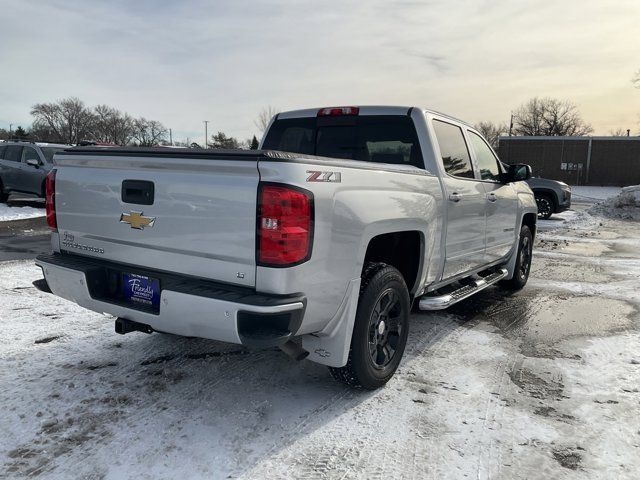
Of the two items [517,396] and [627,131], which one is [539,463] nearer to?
[517,396]

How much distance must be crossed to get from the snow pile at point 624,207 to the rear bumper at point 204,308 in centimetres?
1831

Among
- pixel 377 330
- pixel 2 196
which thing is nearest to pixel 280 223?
pixel 377 330

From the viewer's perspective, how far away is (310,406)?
330 cm

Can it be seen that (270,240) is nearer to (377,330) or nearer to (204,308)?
(204,308)

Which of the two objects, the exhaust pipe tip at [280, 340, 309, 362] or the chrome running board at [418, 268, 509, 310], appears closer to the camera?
the exhaust pipe tip at [280, 340, 309, 362]

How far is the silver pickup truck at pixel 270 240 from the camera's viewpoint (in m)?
2.61

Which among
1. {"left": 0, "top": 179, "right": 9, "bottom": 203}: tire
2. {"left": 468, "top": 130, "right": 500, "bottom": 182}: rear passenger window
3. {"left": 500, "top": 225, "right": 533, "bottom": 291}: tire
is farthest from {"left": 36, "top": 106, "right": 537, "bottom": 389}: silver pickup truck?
{"left": 0, "top": 179, "right": 9, "bottom": 203}: tire

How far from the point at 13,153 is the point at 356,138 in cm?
1414

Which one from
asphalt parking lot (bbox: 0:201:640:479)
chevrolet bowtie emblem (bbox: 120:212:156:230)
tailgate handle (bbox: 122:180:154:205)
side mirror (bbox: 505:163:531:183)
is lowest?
asphalt parking lot (bbox: 0:201:640:479)

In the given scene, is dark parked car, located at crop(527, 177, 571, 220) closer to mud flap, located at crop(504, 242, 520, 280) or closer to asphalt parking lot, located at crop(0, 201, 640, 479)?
mud flap, located at crop(504, 242, 520, 280)

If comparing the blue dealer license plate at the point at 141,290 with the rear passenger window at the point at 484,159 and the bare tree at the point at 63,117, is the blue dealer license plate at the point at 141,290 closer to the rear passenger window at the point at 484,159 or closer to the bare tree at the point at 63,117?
the rear passenger window at the point at 484,159

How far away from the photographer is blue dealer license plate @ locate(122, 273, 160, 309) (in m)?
2.97

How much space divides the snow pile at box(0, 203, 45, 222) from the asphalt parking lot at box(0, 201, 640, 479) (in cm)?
866

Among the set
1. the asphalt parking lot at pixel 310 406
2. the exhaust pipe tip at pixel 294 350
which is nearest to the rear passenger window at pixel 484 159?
the asphalt parking lot at pixel 310 406
